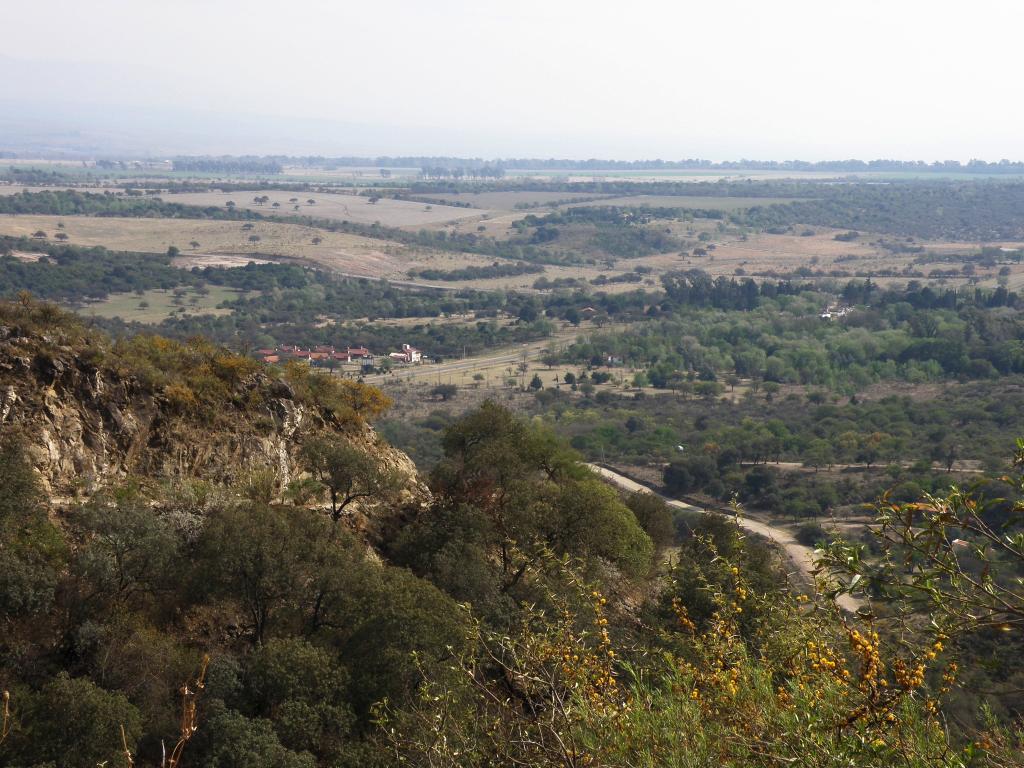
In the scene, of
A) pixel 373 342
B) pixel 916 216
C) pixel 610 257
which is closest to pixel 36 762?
pixel 373 342

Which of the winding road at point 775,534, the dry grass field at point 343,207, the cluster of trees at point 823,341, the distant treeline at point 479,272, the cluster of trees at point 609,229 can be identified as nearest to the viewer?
the winding road at point 775,534

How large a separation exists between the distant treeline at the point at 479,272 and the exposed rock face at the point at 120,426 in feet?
258

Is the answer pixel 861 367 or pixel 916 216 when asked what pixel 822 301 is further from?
pixel 916 216

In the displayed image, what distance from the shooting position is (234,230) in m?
104

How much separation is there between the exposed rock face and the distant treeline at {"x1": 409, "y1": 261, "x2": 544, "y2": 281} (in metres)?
78.8

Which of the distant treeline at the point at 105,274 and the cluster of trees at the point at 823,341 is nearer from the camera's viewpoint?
the cluster of trees at the point at 823,341

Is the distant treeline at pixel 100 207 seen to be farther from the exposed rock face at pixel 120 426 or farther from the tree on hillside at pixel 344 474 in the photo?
the tree on hillside at pixel 344 474

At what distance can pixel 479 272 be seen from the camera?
322ft

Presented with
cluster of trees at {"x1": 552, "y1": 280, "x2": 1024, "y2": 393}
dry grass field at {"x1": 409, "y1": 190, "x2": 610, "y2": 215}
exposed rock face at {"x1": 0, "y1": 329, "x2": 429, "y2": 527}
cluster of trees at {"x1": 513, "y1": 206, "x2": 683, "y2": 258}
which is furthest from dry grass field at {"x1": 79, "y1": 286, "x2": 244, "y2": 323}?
dry grass field at {"x1": 409, "y1": 190, "x2": 610, "y2": 215}

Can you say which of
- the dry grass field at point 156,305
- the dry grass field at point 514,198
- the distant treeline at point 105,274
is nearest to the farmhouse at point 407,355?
the dry grass field at point 156,305

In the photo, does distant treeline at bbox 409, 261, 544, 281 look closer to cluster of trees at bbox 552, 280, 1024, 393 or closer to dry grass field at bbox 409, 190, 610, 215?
cluster of trees at bbox 552, 280, 1024, 393

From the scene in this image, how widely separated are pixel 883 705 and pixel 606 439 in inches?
1566

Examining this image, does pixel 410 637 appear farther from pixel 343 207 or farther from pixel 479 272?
pixel 343 207

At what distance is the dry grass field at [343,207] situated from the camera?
410 feet
